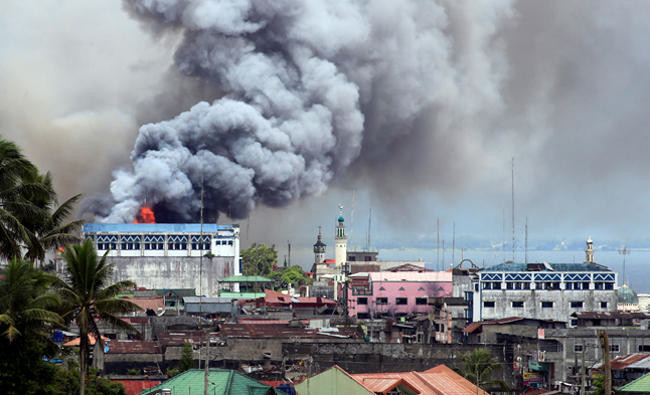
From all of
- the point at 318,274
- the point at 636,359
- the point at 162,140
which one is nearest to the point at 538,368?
the point at 636,359

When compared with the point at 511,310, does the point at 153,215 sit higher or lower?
higher

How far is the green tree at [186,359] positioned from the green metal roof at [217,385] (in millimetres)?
16194

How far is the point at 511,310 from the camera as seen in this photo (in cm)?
8762

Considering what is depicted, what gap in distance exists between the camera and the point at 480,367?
53094 mm

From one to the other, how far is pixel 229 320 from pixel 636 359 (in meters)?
34.7

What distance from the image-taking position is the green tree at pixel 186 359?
5450 centimetres

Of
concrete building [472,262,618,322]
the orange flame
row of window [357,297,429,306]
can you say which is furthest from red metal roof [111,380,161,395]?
the orange flame

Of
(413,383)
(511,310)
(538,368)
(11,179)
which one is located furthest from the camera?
(511,310)

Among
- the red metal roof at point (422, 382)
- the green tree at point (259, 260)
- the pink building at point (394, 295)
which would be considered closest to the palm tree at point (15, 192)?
the red metal roof at point (422, 382)

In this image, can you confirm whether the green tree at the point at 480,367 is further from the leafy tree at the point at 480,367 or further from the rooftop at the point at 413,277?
the rooftop at the point at 413,277

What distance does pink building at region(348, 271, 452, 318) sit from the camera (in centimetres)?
10256

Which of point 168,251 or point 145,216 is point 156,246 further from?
point 145,216

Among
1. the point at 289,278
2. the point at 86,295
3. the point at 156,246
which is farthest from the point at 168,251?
the point at 86,295

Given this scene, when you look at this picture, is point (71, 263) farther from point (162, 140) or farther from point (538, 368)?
point (162, 140)
